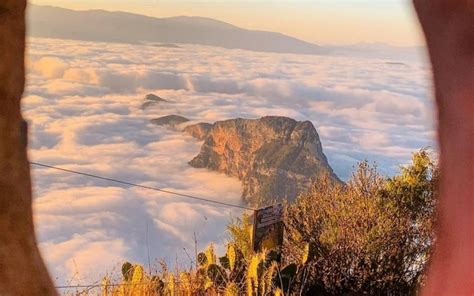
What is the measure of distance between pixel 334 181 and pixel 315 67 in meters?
0.59

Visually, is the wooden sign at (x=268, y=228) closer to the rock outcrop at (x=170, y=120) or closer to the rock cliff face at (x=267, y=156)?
the rock cliff face at (x=267, y=156)

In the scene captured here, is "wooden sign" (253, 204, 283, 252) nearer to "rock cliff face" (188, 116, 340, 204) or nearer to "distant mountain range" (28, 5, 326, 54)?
"rock cliff face" (188, 116, 340, 204)

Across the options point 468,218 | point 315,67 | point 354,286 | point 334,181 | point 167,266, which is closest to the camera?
point 468,218

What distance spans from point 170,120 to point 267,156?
33 cm

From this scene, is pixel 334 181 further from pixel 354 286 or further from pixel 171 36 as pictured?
pixel 171 36

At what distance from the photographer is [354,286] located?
203 centimetres

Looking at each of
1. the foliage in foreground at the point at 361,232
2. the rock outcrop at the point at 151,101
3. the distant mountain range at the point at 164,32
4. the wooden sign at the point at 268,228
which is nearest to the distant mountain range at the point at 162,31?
the distant mountain range at the point at 164,32

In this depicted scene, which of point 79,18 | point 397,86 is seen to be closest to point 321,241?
point 397,86

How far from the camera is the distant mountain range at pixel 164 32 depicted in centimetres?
262

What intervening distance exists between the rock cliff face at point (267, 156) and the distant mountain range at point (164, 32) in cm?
31

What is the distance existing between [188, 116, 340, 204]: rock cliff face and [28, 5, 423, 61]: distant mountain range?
12.3 inches

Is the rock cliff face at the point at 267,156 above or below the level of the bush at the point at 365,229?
above

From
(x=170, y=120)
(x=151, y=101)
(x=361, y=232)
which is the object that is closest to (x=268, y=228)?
(x=361, y=232)

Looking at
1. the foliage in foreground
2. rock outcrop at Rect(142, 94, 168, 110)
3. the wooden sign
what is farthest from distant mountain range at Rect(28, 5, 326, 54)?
the wooden sign
